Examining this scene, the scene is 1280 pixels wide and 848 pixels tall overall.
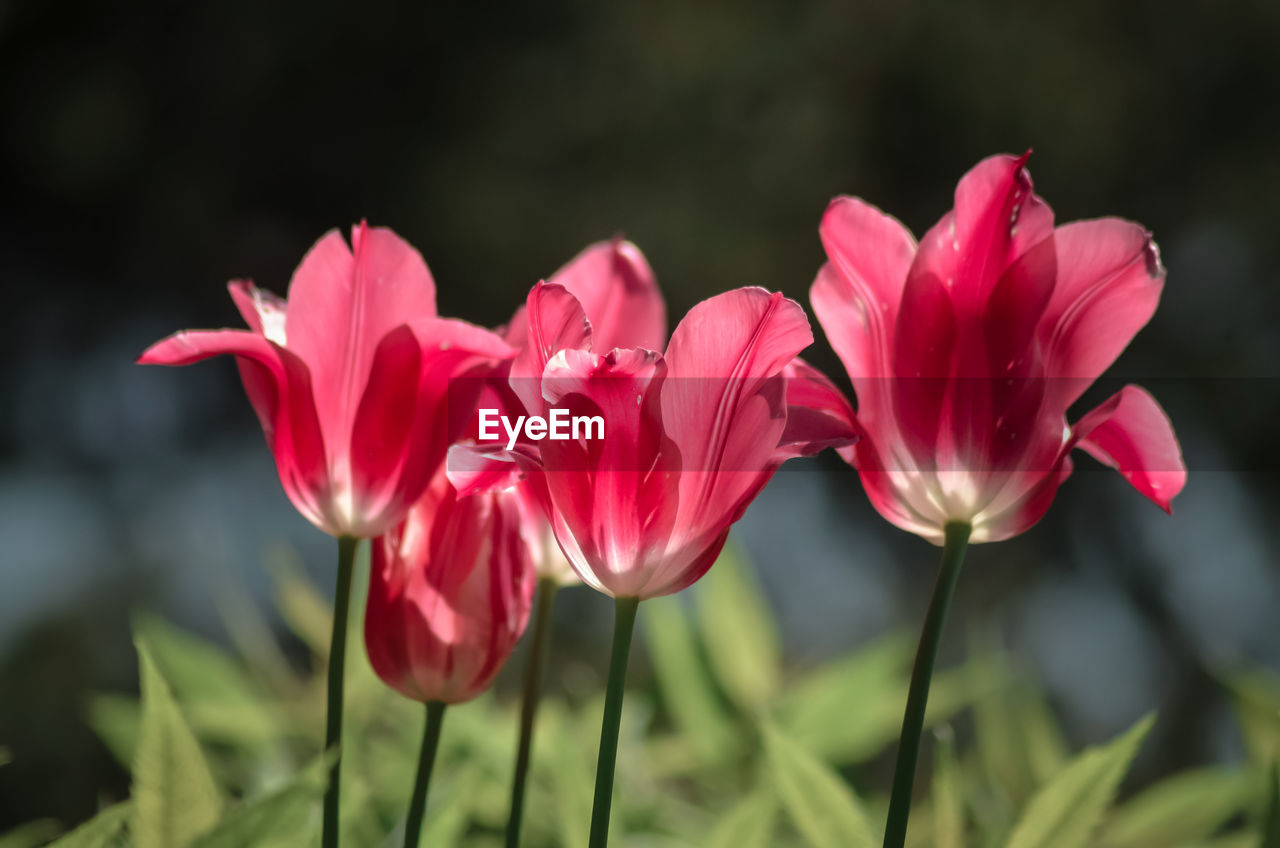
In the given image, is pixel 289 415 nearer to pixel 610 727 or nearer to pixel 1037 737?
pixel 610 727

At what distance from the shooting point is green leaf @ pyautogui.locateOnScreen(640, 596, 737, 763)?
0.41 meters

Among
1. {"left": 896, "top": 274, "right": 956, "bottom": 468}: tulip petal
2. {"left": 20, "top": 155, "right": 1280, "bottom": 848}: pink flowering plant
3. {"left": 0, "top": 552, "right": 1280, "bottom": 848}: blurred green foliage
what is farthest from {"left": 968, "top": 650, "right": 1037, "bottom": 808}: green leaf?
{"left": 896, "top": 274, "right": 956, "bottom": 468}: tulip petal

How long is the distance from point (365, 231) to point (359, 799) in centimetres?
14

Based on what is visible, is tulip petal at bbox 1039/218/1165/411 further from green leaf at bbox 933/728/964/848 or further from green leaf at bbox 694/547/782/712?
green leaf at bbox 694/547/782/712

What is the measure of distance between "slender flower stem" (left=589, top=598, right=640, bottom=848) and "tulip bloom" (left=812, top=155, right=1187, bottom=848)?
0.18ft

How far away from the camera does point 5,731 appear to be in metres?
1.40

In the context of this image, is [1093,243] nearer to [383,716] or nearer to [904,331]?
[904,331]

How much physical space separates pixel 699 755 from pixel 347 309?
0.26 m

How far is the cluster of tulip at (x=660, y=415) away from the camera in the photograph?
0.17 m

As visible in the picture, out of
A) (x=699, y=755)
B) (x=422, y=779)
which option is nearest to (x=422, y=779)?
(x=422, y=779)

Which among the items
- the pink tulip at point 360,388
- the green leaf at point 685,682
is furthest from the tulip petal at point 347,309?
the green leaf at point 685,682

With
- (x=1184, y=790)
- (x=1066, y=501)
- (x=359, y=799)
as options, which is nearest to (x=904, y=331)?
(x=359, y=799)

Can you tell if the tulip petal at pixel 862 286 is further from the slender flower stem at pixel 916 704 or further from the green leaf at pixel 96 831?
the green leaf at pixel 96 831

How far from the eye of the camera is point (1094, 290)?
0.19 metres
